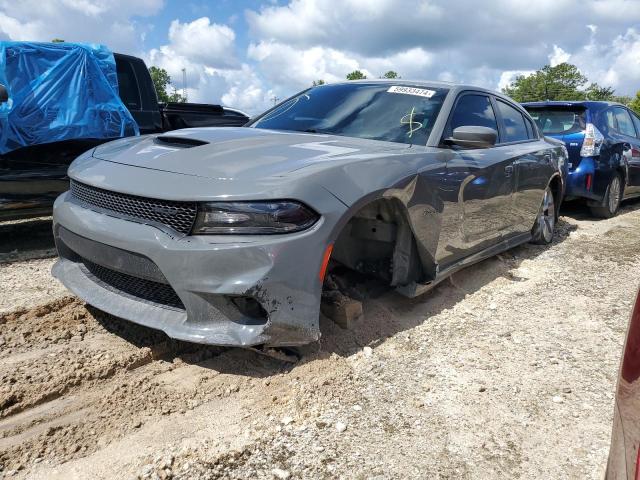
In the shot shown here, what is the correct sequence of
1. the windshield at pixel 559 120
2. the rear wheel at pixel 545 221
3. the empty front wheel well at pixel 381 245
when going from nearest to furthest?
1. the empty front wheel well at pixel 381 245
2. the rear wheel at pixel 545 221
3. the windshield at pixel 559 120

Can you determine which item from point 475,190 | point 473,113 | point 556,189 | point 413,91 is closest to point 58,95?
point 413,91

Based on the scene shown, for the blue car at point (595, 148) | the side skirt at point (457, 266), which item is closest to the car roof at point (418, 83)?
the side skirt at point (457, 266)

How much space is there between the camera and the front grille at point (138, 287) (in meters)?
2.55

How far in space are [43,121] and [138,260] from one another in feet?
9.72

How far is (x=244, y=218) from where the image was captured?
238 centimetres

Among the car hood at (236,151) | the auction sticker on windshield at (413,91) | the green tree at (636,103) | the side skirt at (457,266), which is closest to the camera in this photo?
the car hood at (236,151)

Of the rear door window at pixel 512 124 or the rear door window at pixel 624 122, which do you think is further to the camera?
the rear door window at pixel 624 122

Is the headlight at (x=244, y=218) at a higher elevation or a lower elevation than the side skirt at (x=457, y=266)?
higher

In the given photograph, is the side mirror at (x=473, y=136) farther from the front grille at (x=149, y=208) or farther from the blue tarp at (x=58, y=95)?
the blue tarp at (x=58, y=95)

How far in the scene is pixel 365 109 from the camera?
3695mm

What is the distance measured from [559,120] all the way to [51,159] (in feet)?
20.7

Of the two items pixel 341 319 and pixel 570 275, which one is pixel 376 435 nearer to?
pixel 341 319

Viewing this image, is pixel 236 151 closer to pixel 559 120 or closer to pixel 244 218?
pixel 244 218

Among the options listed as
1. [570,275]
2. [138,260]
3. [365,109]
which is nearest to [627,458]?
[138,260]
